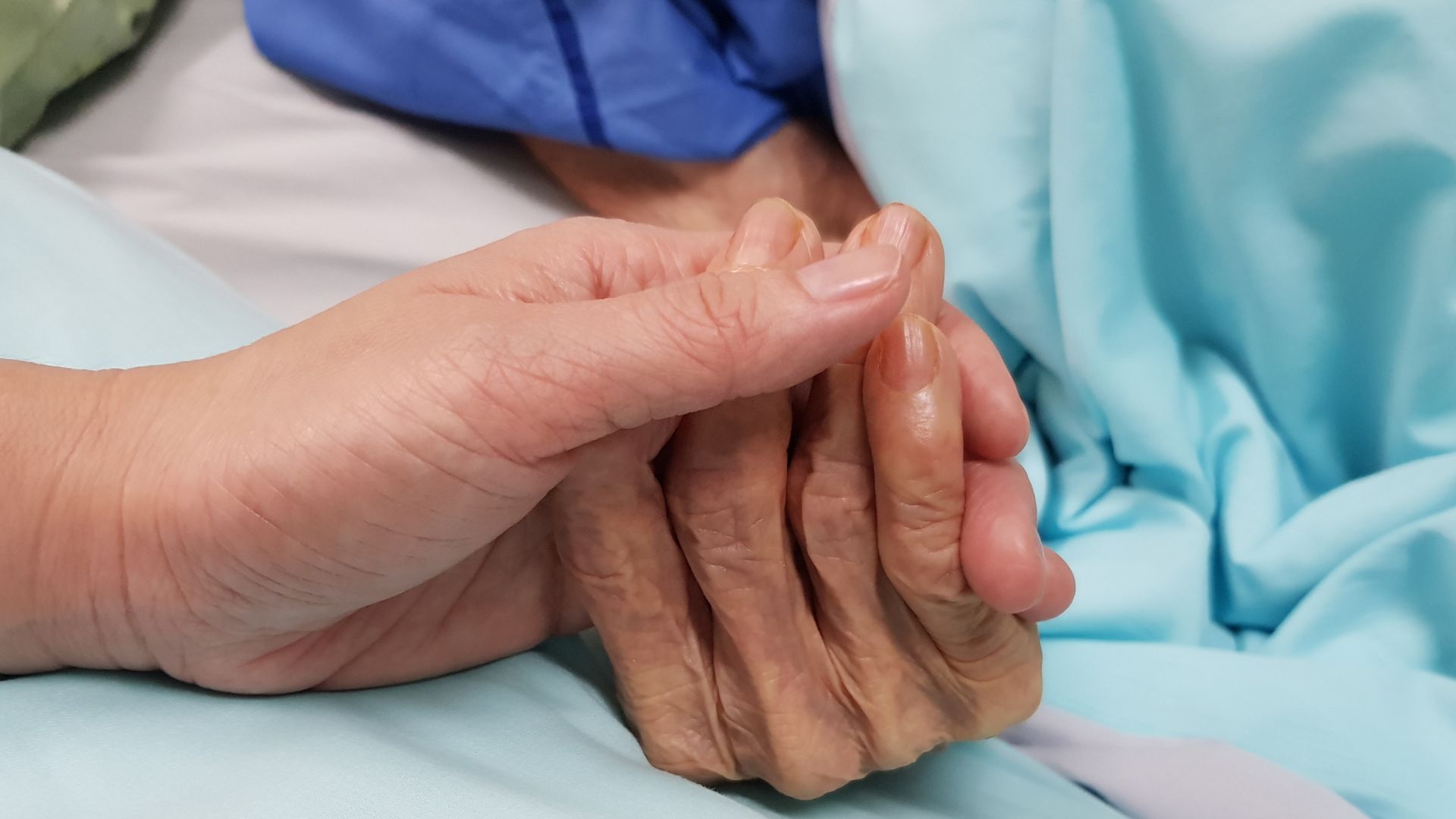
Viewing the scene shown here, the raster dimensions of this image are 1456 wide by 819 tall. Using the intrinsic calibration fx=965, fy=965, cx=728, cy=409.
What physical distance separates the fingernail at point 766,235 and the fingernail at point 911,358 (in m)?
0.09

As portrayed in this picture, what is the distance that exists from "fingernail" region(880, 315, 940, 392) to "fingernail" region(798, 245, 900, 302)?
41 mm

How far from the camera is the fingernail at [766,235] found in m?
0.56

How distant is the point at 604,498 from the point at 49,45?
0.63 metres

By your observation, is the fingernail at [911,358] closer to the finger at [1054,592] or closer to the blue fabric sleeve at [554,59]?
the finger at [1054,592]

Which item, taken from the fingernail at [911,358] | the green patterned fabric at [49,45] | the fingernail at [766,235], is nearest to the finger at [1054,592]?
the fingernail at [911,358]

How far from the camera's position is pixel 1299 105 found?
2.26ft

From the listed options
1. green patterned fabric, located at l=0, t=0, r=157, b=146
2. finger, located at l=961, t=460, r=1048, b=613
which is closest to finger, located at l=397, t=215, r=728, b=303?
finger, located at l=961, t=460, r=1048, b=613

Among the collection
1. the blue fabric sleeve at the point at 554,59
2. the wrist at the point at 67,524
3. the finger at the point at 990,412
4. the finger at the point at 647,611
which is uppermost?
the blue fabric sleeve at the point at 554,59

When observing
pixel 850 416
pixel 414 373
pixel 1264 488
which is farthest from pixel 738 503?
pixel 1264 488

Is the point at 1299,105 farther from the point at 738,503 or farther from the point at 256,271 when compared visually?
the point at 256,271

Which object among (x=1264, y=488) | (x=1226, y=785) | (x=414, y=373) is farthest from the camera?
(x=1264, y=488)

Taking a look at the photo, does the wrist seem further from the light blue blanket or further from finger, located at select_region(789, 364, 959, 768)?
the light blue blanket

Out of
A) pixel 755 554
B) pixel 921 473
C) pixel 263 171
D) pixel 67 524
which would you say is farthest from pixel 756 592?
pixel 263 171

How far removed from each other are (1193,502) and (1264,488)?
0.17 feet
